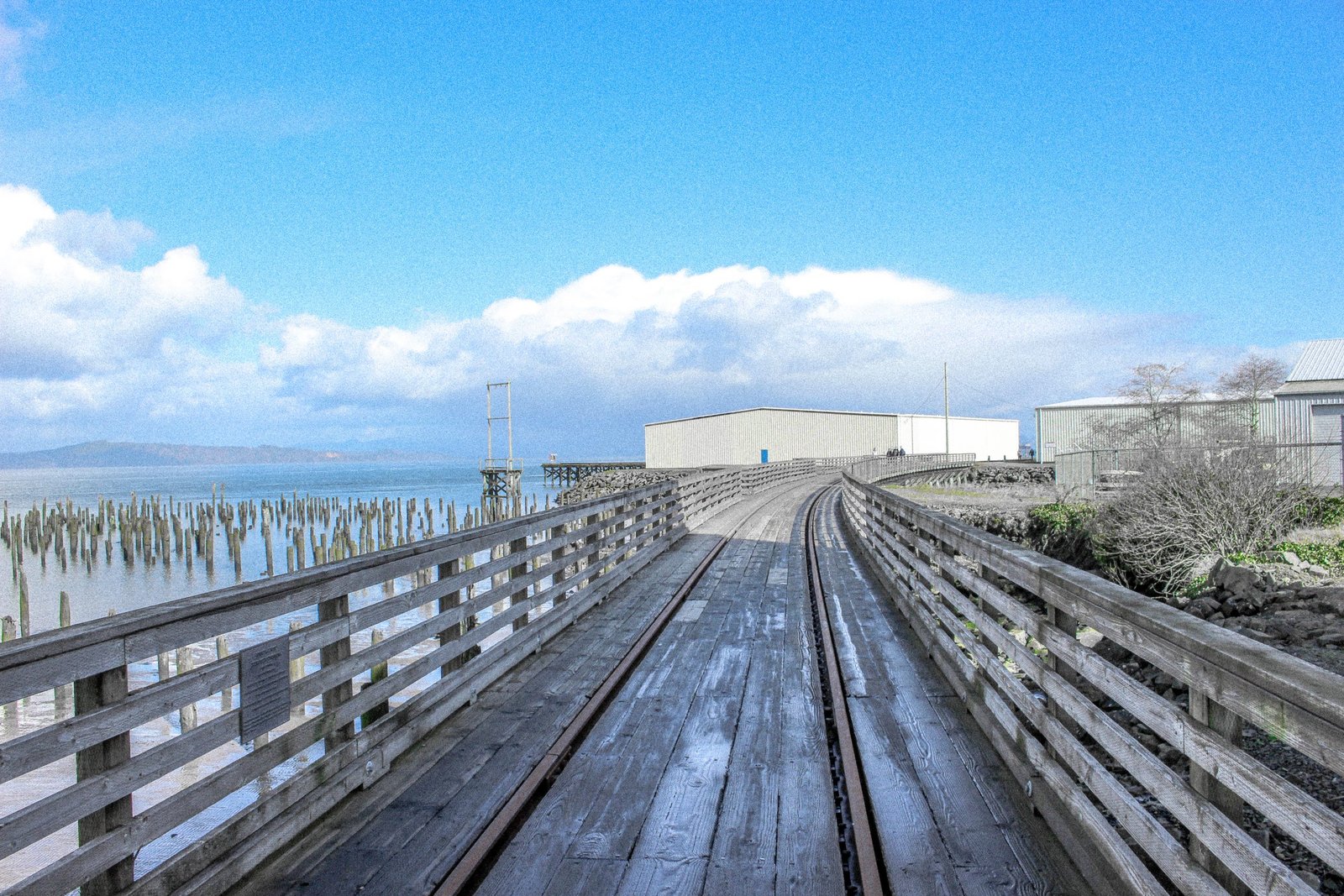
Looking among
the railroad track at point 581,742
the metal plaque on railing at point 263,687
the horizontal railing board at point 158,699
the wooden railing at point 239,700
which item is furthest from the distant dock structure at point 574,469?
the metal plaque on railing at point 263,687

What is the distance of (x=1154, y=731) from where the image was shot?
3369 mm

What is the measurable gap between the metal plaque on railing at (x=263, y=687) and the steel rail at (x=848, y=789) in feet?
7.67

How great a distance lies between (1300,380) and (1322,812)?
33061mm

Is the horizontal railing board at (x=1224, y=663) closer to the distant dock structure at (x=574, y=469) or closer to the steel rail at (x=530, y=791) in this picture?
the steel rail at (x=530, y=791)

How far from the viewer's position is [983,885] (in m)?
3.22

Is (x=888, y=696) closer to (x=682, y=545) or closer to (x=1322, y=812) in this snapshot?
(x=1322, y=812)

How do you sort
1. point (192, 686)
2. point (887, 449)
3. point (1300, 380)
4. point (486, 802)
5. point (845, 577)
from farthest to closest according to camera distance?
point (887, 449) < point (1300, 380) < point (845, 577) < point (486, 802) < point (192, 686)

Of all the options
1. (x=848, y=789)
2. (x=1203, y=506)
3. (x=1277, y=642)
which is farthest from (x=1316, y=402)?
(x=848, y=789)

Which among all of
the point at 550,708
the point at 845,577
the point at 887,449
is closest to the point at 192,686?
the point at 550,708

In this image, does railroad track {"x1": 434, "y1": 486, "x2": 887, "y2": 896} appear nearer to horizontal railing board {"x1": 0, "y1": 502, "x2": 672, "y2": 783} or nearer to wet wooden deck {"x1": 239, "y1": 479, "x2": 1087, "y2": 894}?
wet wooden deck {"x1": 239, "y1": 479, "x2": 1087, "y2": 894}

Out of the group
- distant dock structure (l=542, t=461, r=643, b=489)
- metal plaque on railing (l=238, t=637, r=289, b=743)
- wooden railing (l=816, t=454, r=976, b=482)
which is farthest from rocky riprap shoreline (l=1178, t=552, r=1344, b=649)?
distant dock structure (l=542, t=461, r=643, b=489)

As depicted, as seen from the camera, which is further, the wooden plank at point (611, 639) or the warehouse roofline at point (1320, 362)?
the warehouse roofline at point (1320, 362)

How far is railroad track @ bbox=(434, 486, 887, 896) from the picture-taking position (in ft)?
10.8

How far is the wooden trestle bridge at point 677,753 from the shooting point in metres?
2.47
